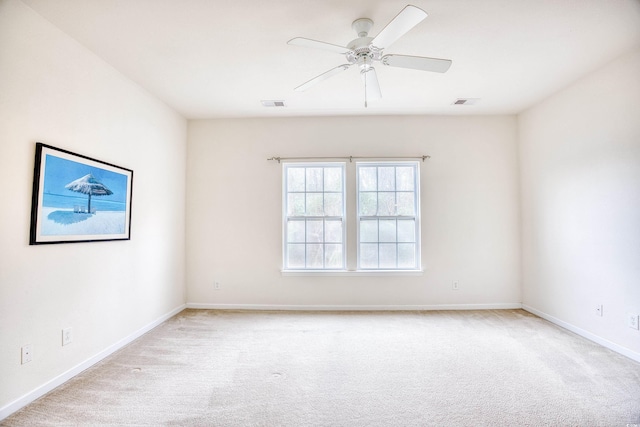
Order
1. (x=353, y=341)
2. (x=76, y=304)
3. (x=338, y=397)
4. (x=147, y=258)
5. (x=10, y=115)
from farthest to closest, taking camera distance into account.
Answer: (x=147, y=258), (x=353, y=341), (x=76, y=304), (x=338, y=397), (x=10, y=115)

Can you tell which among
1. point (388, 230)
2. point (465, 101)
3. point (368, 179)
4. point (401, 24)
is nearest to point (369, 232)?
point (388, 230)

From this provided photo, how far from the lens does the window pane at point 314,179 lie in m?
4.18

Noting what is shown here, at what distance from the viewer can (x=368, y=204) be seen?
4.13 meters

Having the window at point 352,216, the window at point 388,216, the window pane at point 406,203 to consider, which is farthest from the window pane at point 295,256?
the window pane at point 406,203

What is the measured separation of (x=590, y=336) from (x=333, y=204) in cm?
310

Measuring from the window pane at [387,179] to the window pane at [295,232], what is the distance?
123cm

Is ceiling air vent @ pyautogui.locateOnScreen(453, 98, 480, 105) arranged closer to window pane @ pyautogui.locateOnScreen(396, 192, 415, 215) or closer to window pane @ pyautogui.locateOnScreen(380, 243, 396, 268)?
window pane @ pyautogui.locateOnScreen(396, 192, 415, 215)

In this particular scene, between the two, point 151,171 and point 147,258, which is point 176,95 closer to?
point 151,171

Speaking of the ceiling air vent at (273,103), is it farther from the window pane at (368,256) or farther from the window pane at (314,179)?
the window pane at (368,256)

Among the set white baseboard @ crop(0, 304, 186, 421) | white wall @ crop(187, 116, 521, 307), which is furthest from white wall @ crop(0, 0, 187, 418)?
white wall @ crop(187, 116, 521, 307)

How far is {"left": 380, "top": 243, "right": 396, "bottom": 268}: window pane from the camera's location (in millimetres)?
4090

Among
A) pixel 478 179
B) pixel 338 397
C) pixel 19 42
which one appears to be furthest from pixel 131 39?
pixel 478 179

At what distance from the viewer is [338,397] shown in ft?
6.68

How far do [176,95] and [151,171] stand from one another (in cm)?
92
